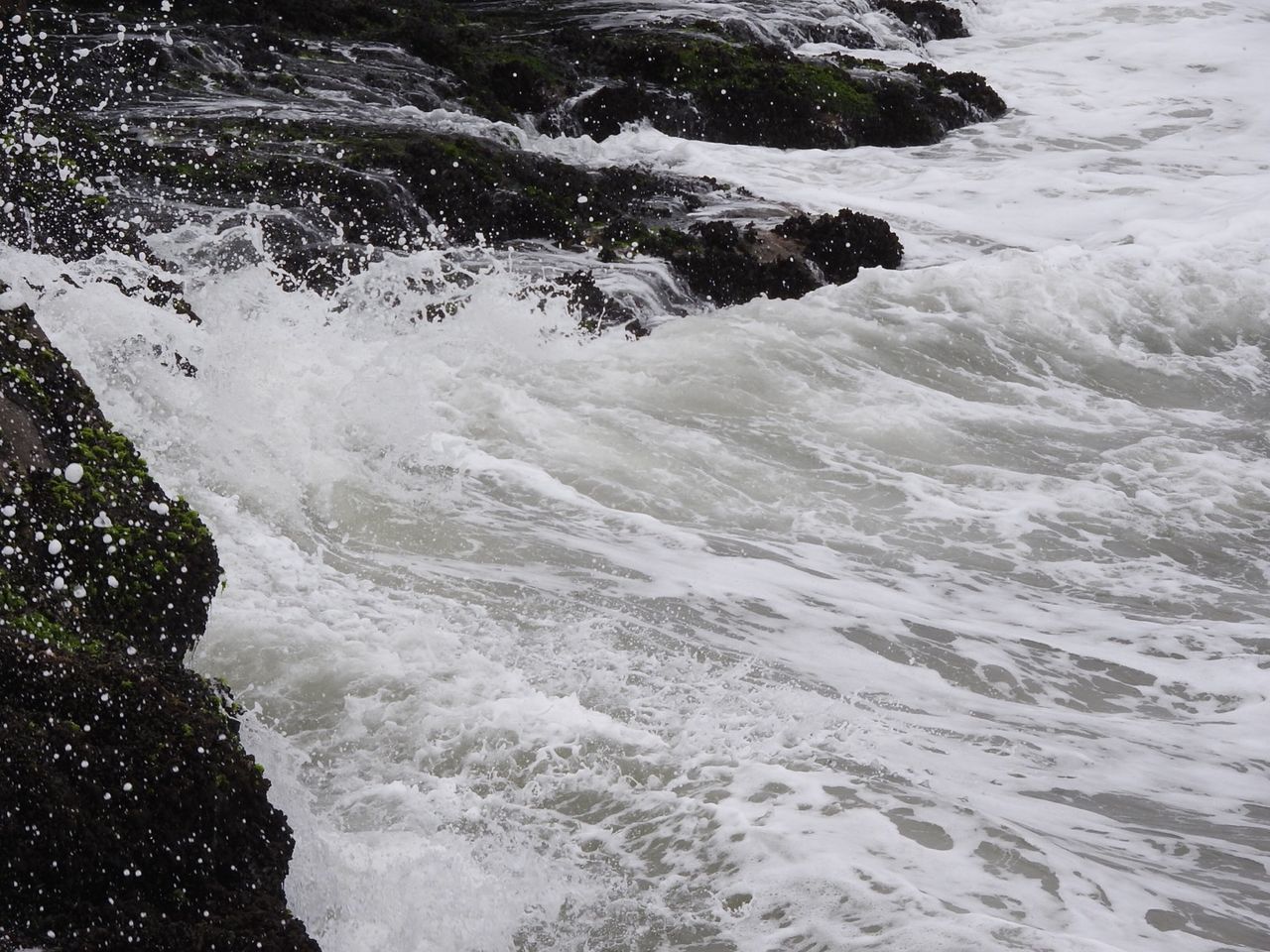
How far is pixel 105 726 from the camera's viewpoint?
11.4 ft

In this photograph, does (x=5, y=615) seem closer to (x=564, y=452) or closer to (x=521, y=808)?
(x=521, y=808)

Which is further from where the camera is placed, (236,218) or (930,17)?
(930,17)

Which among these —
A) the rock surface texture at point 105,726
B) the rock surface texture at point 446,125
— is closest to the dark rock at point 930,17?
the rock surface texture at point 446,125

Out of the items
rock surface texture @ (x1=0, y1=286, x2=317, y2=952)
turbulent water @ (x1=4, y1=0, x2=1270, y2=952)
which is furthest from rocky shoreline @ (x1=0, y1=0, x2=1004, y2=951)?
turbulent water @ (x1=4, y1=0, x2=1270, y2=952)

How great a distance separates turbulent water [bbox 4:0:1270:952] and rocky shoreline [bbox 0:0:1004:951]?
413mm

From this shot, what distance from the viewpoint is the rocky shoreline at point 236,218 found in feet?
11.1

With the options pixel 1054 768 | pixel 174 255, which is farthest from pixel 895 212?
pixel 1054 768

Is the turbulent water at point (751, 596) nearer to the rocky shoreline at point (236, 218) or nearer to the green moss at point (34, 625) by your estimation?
the rocky shoreline at point (236, 218)

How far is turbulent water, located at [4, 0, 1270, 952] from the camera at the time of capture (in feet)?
13.1

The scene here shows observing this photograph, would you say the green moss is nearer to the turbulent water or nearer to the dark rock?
the turbulent water

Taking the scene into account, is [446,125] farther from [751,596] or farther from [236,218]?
[751,596]

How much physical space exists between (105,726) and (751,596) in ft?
10.2

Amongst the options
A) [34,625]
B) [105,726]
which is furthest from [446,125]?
[105,726]

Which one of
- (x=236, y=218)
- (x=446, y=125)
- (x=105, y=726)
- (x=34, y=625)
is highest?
(x=446, y=125)
